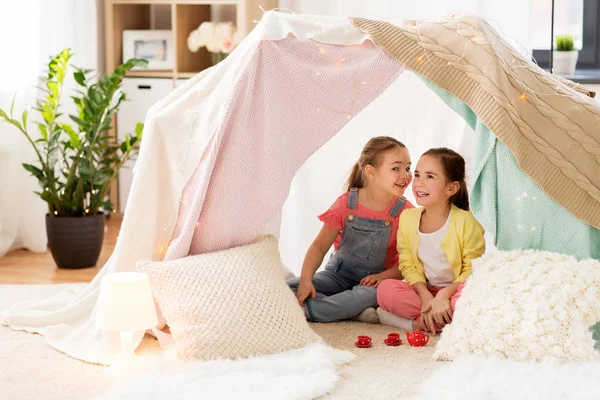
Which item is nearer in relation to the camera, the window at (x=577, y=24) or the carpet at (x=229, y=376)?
the carpet at (x=229, y=376)

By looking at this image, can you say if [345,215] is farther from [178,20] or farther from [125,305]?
[178,20]

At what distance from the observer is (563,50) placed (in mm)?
3725

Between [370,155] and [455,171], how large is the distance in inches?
11.6

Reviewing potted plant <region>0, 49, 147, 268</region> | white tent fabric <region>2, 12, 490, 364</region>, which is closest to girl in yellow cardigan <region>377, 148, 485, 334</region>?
white tent fabric <region>2, 12, 490, 364</region>

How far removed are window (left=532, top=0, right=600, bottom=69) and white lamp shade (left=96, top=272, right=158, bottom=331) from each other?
2.45 meters

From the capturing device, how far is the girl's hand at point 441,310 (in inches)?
98.3

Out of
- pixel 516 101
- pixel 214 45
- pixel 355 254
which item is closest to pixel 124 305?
pixel 355 254

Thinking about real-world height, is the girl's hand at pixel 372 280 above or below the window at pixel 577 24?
below

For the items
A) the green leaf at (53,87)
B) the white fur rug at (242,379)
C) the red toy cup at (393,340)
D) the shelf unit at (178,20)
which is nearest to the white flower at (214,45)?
the shelf unit at (178,20)

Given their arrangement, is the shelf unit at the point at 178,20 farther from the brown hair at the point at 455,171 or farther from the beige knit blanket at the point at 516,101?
the beige knit blanket at the point at 516,101

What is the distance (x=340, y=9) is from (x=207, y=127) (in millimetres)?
1773

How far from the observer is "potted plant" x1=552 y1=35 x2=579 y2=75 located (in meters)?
3.71

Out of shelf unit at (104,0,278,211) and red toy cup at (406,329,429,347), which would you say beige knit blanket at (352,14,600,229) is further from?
shelf unit at (104,0,278,211)

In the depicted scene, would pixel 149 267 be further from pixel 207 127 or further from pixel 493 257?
pixel 493 257
